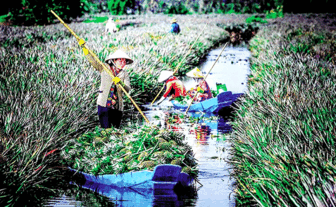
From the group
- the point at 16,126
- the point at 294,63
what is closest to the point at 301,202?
the point at 16,126

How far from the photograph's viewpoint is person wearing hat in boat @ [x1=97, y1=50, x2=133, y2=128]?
32.1 ft

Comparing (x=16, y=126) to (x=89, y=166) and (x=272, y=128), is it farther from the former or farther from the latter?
(x=272, y=128)

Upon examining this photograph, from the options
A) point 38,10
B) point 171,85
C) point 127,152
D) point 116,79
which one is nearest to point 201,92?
point 171,85

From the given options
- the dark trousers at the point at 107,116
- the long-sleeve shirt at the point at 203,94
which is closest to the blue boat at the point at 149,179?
the dark trousers at the point at 107,116

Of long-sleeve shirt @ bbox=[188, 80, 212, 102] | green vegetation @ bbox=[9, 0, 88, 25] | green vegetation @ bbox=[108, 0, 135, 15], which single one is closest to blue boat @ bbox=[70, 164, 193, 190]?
long-sleeve shirt @ bbox=[188, 80, 212, 102]

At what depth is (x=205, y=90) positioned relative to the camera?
15180 mm

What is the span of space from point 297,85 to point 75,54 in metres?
7.88

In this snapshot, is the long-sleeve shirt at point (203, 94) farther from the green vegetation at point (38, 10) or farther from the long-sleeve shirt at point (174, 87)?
the green vegetation at point (38, 10)

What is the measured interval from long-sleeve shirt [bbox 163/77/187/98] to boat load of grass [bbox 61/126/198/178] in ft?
19.3

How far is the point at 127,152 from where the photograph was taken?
27.0 ft

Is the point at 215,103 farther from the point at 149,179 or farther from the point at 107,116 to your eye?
the point at 149,179

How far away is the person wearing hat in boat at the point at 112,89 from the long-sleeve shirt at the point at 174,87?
4.65 m

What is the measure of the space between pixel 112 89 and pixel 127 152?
1949 mm

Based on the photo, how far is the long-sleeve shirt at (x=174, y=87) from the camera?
14750mm
